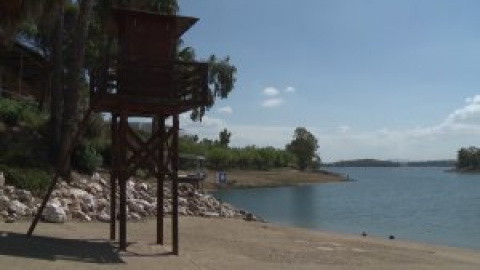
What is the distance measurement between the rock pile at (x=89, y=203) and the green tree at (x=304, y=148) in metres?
131

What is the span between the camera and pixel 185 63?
54.9 ft

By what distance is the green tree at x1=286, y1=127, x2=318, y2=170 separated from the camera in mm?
164500

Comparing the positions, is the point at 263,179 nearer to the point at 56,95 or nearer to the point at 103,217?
the point at 56,95

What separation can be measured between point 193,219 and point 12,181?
745cm

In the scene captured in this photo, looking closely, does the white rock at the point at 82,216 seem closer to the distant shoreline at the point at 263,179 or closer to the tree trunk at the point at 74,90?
the tree trunk at the point at 74,90

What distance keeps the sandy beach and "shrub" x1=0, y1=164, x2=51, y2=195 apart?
297cm

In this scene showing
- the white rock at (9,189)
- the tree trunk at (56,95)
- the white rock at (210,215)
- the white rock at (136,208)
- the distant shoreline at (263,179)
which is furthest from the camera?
the distant shoreline at (263,179)

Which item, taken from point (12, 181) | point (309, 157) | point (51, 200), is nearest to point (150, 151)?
point (51, 200)

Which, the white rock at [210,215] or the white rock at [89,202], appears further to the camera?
the white rock at [210,215]

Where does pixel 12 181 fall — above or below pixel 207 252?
above

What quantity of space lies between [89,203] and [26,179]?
240cm

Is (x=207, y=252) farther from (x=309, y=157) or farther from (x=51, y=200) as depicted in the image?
(x=309, y=157)

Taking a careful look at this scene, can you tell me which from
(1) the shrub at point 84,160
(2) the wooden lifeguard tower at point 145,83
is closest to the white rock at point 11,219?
(2) the wooden lifeguard tower at point 145,83

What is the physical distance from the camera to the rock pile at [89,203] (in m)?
22.6
